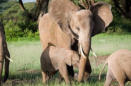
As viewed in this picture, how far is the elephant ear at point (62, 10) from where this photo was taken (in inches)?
283

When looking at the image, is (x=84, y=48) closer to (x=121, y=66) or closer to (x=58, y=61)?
(x=58, y=61)

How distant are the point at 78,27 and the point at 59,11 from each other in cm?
90

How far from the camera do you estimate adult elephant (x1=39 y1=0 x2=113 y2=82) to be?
21.0ft

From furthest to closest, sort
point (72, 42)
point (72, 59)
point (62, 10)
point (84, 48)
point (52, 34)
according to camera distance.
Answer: point (52, 34) → point (62, 10) → point (72, 42) → point (72, 59) → point (84, 48)

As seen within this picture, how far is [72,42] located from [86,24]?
2.28ft

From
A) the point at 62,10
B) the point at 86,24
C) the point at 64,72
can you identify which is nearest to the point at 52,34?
the point at 62,10

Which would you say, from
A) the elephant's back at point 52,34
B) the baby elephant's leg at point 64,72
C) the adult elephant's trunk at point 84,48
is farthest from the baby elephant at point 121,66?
the elephant's back at point 52,34

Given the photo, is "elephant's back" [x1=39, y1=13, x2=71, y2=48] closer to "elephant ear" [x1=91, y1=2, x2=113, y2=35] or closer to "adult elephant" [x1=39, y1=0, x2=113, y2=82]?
"adult elephant" [x1=39, y1=0, x2=113, y2=82]

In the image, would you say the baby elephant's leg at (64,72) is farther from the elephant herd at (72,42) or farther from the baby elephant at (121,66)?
the baby elephant at (121,66)

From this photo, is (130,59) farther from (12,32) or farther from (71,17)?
(12,32)

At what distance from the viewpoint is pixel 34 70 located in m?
9.52

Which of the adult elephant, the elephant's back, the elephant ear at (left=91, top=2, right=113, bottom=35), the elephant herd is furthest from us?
the elephant ear at (left=91, top=2, right=113, bottom=35)

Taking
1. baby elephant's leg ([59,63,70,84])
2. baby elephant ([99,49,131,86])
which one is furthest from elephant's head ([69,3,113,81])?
baby elephant ([99,49,131,86])

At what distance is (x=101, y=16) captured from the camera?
24.5ft
